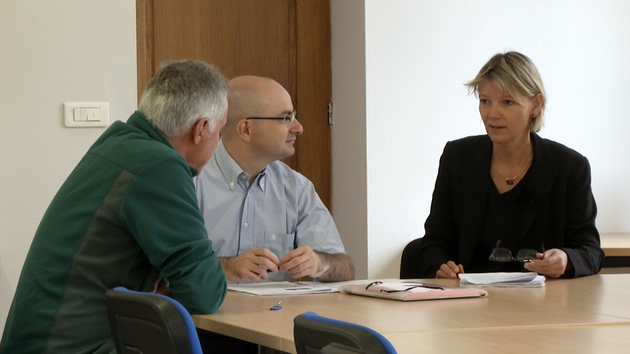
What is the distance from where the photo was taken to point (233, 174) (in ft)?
8.60

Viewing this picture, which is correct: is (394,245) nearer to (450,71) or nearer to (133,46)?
(450,71)

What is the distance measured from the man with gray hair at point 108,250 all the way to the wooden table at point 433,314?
15 cm

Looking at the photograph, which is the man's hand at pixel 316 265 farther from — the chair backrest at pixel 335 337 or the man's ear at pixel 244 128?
the chair backrest at pixel 335 337

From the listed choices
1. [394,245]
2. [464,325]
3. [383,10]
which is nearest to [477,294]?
[464,325]

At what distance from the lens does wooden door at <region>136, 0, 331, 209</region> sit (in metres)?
3.73

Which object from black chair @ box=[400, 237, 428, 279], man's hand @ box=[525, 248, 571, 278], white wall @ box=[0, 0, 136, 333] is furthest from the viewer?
white wall @ box=[0, 0, 136, 333]

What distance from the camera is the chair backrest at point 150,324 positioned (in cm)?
131

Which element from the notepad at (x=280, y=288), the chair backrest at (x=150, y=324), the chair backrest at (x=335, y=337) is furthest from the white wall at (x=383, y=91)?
the chair backrest at (x=335, y=337)

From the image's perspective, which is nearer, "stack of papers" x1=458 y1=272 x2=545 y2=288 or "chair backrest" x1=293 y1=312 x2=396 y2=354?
"chair backrest" x1=293 y1=312 x2=396 y2=354

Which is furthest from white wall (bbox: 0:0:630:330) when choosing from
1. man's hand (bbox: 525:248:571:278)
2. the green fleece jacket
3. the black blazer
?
the green fleece jacket

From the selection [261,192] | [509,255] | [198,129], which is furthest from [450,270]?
[198,129]

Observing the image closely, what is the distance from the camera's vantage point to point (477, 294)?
6.72ft

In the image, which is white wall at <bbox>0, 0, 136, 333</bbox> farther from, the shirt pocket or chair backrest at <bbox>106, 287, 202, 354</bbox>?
chair backrest at <bbox>106, 287, 202, 354</bbox>

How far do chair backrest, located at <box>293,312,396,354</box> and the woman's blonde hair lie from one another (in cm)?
188
